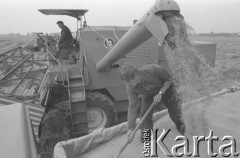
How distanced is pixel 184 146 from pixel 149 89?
0.86 m

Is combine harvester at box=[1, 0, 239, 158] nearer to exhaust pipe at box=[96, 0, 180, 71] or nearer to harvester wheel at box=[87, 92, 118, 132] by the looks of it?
harvester wheel at box=[87, 92, 118, 132]

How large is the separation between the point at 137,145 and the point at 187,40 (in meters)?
1.56

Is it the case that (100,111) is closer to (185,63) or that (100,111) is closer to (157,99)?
(157,99)

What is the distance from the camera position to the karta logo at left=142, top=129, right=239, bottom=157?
3540mm

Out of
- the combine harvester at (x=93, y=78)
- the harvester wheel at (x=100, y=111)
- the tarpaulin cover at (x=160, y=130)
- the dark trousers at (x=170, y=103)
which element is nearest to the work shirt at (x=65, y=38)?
the combine harvester at (x=93, y=78)

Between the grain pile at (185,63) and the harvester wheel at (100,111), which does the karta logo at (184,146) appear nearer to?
the grain pile at (185,63)

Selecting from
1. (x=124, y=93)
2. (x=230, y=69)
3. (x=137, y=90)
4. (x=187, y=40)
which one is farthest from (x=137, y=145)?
(x=230, y=69)

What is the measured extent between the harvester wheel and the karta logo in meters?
1.60

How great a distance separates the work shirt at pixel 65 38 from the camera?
6102 mm

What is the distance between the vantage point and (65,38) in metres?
6.13

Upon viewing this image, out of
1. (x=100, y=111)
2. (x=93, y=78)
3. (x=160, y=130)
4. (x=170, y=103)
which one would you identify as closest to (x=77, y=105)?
(x=100, y=111)

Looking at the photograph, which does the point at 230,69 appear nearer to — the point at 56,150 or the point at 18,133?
the point at 56,150

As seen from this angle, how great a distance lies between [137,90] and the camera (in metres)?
3.62

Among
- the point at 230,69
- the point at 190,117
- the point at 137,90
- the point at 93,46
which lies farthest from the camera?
the point at 230,69
